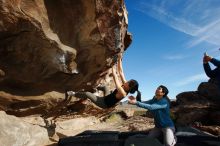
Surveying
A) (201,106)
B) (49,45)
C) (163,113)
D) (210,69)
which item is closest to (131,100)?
(163,113)

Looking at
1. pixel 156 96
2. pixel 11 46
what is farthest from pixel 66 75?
pixel 156 96

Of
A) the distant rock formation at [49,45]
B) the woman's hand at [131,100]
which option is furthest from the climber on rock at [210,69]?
the woman's hand at [131,100]

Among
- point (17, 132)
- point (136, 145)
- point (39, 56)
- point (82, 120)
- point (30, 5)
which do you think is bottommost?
point (136, 145)

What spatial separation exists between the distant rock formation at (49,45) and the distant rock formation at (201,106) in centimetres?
986

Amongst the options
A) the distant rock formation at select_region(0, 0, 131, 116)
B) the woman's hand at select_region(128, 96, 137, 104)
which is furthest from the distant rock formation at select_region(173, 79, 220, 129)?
the woman's hand at select_region(128, 96, 137, 104)

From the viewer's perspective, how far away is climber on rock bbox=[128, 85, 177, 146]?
316 inches

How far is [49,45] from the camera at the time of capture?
10805 mm

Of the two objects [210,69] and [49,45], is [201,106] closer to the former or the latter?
[210,69]

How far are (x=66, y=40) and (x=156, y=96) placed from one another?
15.9 feet

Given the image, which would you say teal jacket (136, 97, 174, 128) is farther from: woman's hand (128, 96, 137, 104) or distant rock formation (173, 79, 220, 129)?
distant rock formation (173, 79, 220, 129)

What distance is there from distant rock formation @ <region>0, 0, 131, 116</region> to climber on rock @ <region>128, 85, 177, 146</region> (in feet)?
14.2

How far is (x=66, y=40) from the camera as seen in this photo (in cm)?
1151

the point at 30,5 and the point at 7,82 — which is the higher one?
the point at 30,5

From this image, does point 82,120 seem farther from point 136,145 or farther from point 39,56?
point 136,145
